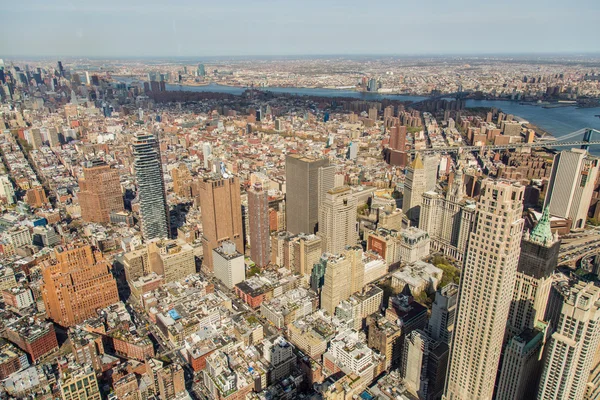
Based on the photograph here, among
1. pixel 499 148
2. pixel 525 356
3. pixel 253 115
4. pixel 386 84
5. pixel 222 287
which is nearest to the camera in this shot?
pixel 525 356

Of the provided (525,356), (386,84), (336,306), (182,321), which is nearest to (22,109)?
(182,321)

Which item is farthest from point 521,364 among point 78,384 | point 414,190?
point 414,190

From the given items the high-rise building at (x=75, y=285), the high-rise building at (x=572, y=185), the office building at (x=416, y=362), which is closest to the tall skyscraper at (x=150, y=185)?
the high-rise building at (x=75, y=285)

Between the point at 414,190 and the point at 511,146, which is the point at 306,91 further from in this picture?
the point at 414,190

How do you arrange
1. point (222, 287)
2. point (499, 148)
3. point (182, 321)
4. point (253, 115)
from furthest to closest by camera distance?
point (253, 115), point (499, 148), point (222, 287), point (182, 321)

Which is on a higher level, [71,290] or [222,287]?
[71,290]

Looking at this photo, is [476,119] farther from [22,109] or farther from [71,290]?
[22,109]
